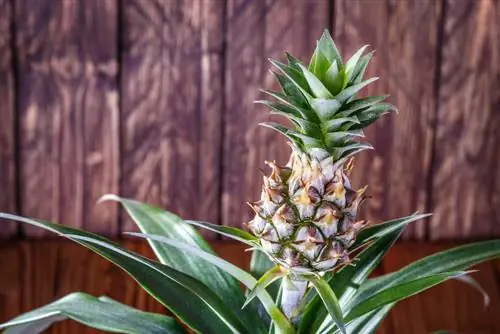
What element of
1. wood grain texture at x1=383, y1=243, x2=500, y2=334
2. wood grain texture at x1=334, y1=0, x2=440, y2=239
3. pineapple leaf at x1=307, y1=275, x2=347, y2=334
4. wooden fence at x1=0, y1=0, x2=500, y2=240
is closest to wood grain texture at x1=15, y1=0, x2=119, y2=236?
wooden fence at x1=0, y1=0, x2=500, y2=240

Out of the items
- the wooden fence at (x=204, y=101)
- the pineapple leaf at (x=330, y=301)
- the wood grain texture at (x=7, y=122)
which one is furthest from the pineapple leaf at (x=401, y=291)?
the wood grain texture at (x=7, y=122)

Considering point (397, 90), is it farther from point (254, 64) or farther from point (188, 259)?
point (188, 259)

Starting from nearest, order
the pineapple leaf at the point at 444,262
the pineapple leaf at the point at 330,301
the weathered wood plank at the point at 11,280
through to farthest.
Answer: the pineapple leaf at the point at 330,301
the pineapple leaf at the point at 444,262
the weathered wood plank at the point at 11,280

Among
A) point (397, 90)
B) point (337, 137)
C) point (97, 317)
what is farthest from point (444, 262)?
point (397, 90)

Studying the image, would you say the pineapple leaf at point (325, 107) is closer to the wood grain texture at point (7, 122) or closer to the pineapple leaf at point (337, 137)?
the pineapple leaf at point (337, 137)

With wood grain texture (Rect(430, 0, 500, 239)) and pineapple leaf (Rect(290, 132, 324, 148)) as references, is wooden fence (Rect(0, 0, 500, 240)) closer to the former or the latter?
wood grain texture (Rect(430, 0, 500, 239))
